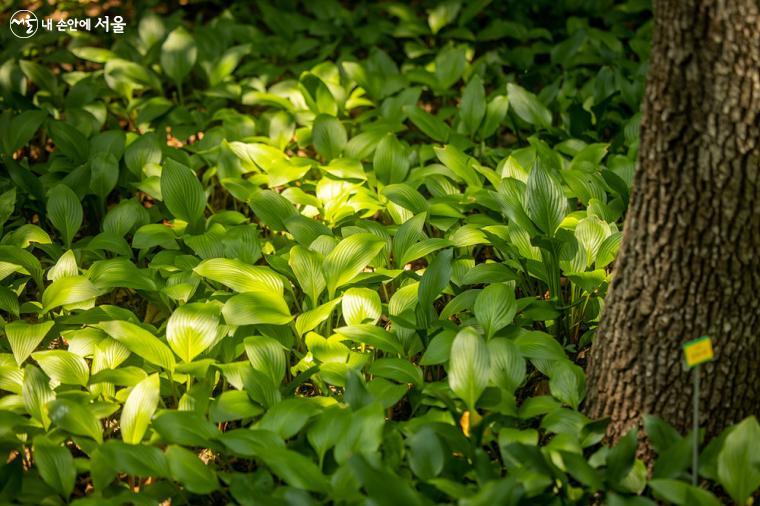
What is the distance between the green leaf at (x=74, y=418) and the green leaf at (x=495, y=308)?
1168 millimetres

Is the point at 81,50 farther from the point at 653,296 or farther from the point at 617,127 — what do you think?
the point at 653,296

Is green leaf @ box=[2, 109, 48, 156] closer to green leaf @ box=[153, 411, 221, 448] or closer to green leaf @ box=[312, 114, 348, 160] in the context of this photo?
green leaf @ box=[312, 114, 348, 160]

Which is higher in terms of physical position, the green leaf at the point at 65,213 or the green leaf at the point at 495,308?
the green leaf at the point at 65,213

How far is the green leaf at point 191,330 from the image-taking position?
2.46 meters

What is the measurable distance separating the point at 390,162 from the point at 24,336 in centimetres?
155

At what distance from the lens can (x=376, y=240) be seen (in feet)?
8.98

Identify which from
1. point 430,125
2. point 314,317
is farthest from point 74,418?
point 430,125

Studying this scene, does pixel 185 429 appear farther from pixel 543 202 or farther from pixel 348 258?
pixel 543 202

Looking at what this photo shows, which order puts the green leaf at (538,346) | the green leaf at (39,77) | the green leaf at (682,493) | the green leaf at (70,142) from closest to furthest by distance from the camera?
the green leaf at (682,493)
the green leaf at (538,346)
the green leaf at (70,142)
the green leaf at (39,77)

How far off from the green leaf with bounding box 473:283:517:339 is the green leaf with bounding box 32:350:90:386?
4.04 feet

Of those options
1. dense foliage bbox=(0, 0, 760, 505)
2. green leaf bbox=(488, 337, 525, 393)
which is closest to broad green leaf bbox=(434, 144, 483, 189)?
dense foliage bbox=(0, 0, 760, 505)

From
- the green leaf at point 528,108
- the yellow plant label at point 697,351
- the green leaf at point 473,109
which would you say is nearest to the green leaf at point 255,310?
the yellow plant label at point 697,351

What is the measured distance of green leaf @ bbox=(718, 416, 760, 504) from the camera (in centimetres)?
197

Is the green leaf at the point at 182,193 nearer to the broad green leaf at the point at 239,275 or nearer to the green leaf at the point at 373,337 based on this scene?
the broad green leaf at the point at 239,275
